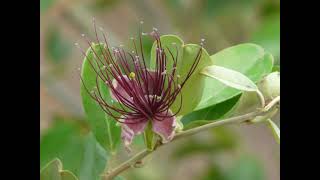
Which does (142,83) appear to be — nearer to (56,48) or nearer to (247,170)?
(247,170)

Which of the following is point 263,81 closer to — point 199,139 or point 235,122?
point 235,122

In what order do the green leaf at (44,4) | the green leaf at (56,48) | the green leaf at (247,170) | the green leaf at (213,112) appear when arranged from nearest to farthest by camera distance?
the green leaf at (213,112) < the green leaf at (44,4) < the green leaf at (247,170) < the green leaf at (56,48)

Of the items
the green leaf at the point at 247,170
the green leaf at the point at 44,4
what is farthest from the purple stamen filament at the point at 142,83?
the green leaf at the point at 247,170

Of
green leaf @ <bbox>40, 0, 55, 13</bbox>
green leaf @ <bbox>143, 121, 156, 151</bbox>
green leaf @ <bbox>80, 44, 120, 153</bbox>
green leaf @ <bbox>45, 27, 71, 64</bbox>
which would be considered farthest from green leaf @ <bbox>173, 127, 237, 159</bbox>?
green leaf @ <bbox>143, 121, 156, 151</bbox>

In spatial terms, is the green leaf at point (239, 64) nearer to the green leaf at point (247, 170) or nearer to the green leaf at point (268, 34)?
the green leaf at point (268, 34)

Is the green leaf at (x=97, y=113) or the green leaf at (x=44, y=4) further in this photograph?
the green leaf at (x=44, y=4)

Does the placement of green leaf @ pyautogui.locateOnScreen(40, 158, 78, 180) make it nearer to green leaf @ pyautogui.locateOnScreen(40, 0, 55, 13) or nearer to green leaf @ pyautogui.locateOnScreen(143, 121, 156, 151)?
green leaf @ pyautogui.locateOnScreen(143, 121, 156, 151)

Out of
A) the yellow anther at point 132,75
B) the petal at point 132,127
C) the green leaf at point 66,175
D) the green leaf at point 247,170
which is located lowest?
the green leaf at point 247,170
